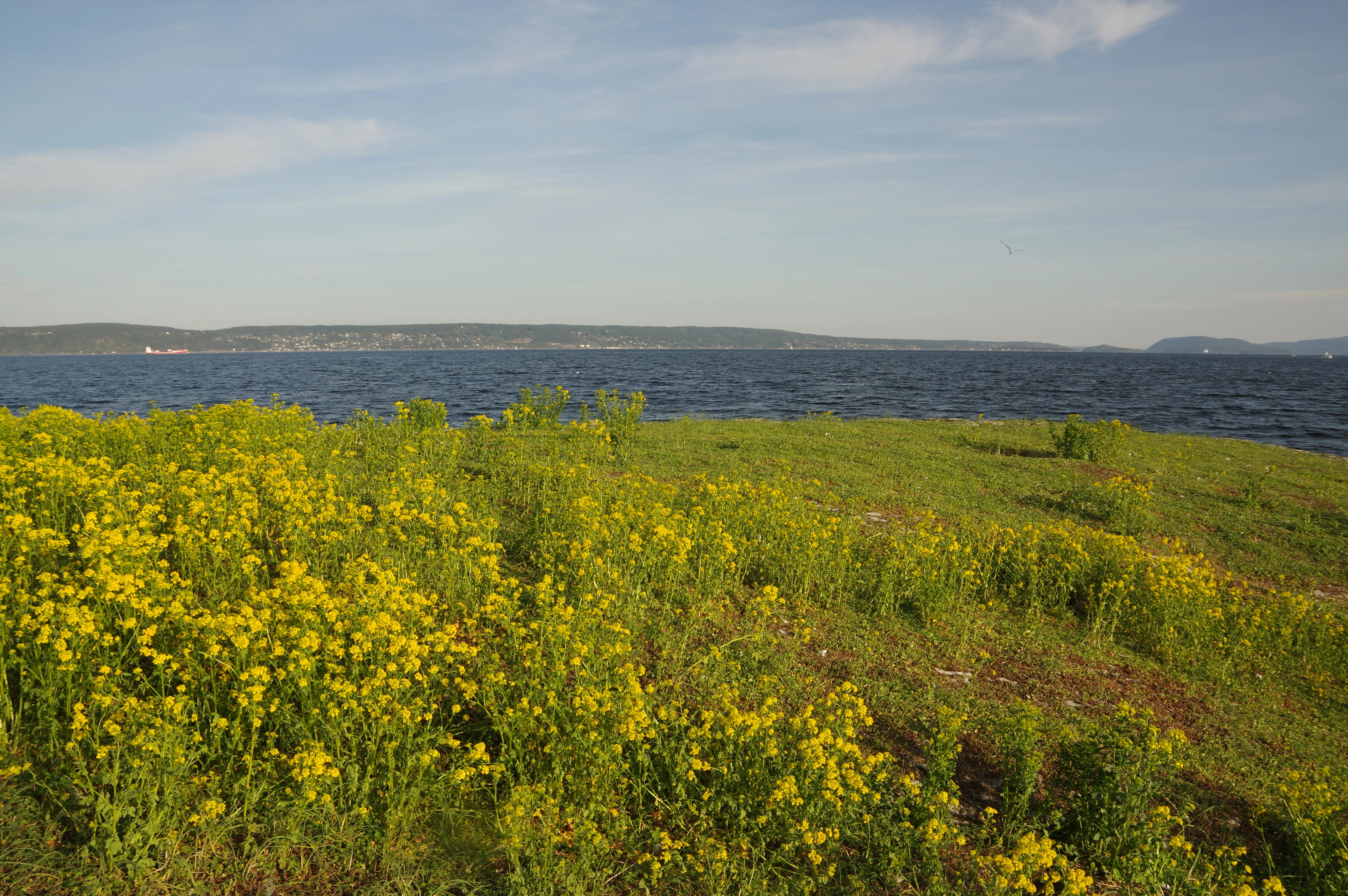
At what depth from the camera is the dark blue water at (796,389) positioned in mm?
35719

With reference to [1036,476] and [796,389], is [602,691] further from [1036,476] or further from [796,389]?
[796,389]

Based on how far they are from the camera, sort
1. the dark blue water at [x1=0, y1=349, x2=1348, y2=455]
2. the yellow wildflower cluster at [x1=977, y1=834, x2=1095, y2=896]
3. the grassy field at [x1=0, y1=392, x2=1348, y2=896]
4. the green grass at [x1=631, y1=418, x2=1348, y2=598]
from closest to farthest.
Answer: the yellow wildflower cluster at [x1=977, y1=834, x2=1095, y2=896] < the grassy field at [x1=0, y1=392, x2=1348, y2=896] < the green grass at [x1=631, y1=418, x2=1348, y2=598] < the dark blue water at [x1=0, y1=349, x2=1348, y2=455]

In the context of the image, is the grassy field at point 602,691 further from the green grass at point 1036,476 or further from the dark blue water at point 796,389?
the dark blue water at point 796,389

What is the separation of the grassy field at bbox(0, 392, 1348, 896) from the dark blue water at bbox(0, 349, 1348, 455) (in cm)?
1442

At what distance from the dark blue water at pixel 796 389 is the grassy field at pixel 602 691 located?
14.4m

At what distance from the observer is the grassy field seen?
3.91m

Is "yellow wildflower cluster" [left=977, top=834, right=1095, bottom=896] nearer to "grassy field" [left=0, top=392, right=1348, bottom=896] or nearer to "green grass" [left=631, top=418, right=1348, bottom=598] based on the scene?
"grassy field" [left=0, top=392, right=1348, bottom=896]

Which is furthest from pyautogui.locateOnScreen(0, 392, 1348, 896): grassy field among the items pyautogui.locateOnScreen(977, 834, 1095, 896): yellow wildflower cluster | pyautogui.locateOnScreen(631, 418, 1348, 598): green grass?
pyautogui.locateOnScreen(631, 418, 1348, 598): green grass

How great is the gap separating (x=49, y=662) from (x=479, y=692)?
2.66 metres

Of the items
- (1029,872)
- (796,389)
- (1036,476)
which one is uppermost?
(796,389)

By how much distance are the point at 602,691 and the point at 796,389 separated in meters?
47.1

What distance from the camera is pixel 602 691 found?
4.51m

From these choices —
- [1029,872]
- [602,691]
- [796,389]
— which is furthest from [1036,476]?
[796,389]

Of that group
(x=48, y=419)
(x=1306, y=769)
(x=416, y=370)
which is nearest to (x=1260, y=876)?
(x=1306, y=769)
